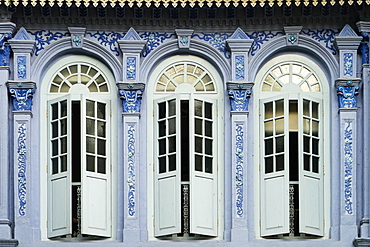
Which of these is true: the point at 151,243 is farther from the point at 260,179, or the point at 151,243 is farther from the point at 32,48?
the point at 32,48

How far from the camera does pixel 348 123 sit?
26016 millimetres

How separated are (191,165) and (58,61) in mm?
3299

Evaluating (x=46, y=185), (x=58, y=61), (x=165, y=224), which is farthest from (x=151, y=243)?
(x=58, y=61)

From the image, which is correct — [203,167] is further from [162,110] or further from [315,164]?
[315,164]

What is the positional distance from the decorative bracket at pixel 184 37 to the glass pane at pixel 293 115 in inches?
89.9

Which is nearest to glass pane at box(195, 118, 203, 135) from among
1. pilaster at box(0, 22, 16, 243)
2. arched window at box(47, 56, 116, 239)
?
arched window at box(47, 56, 116, 239)

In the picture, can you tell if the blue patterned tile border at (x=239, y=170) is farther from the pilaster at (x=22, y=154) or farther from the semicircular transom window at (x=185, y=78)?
the pilaster at (x=22, y=154)

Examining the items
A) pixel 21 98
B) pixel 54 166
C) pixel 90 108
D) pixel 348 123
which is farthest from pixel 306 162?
pixel 21 98

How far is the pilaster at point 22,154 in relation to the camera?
84.3 ft

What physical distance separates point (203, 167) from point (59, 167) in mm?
2734

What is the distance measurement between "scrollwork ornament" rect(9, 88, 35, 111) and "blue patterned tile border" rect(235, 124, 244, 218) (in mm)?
3987

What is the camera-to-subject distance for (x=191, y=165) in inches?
1021

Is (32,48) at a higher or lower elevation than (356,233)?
higher

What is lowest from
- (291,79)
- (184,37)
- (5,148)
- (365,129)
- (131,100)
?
(5,148)
